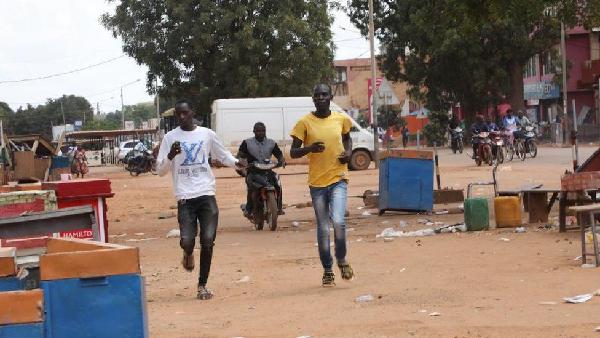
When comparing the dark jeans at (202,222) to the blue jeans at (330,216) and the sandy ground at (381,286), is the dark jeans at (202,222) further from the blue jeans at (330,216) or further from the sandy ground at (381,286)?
the blue jeans at (330,216)

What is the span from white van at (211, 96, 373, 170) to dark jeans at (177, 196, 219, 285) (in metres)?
28.4

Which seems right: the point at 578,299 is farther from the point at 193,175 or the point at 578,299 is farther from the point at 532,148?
the point at 532,148

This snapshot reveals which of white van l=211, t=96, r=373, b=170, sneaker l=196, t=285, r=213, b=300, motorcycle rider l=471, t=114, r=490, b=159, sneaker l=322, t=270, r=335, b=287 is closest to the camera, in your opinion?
sneaker l=196, t=285, r=213, b=300

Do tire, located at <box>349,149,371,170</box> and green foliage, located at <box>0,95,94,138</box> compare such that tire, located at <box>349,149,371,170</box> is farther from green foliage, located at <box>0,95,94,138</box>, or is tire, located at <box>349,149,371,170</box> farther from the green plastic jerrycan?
green foliage, located at <box>0,95,94,138</box>

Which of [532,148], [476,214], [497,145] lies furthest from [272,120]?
[476,214]

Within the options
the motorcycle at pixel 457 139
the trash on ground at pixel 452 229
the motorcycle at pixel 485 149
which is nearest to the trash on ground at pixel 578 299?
the trash on ground at pixel 452 229

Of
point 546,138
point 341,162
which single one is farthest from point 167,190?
point 546,138

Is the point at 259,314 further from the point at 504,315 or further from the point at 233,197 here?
the point at 233,197

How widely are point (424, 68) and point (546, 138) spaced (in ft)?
24.8

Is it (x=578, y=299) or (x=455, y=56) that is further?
(x=455, y=56)

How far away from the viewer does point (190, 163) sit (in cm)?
1035

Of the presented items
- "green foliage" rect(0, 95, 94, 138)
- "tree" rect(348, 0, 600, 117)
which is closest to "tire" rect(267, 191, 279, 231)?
"tree" rect(348, 0, 600, 117)

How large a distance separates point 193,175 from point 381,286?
196cm

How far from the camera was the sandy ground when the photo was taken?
8.17 metres
